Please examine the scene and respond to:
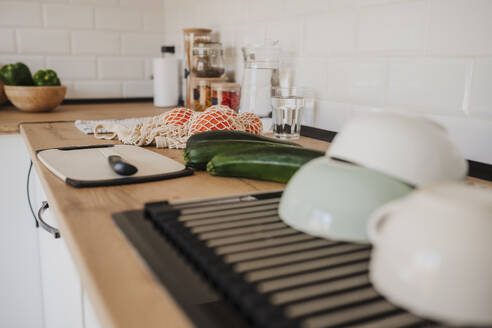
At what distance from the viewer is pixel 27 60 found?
2025mm

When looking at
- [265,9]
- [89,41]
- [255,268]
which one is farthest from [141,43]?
[255,268]

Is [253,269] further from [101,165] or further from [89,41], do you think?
[89,41]

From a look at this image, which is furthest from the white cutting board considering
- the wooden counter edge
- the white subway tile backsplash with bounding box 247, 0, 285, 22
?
the white subway tile backsplash with bounding box 247, 0, 285, 22

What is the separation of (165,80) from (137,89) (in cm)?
33

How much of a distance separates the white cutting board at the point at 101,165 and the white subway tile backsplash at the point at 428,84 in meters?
0.52

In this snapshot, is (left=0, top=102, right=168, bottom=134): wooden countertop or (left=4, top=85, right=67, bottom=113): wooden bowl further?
(left=4, top=85, right=67, bottom=113): wooden bowl

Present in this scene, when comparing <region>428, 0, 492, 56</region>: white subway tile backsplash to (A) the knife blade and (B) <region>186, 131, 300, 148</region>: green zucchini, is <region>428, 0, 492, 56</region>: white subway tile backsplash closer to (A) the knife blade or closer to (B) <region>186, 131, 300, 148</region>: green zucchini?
(B) <region>186, 131, 300, 148</region>: green zucchini

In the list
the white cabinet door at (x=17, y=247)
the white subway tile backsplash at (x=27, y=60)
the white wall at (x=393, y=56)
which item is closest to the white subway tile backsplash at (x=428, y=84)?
the white wall at (x=393, y=56)

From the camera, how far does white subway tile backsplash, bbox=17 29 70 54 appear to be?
2.01 m

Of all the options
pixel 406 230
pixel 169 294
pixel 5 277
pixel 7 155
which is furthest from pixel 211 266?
pixel 5 277

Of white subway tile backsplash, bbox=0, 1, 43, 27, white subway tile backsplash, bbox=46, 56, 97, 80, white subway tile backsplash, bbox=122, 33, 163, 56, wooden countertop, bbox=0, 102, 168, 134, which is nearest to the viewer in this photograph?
wooden countertop, bbox=0, 102, 168, 134

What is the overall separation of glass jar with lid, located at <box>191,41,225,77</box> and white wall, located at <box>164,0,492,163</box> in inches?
7.0

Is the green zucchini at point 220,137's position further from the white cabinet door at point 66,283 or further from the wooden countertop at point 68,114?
the wooden countertop at point 68,114

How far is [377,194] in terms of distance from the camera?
460 mm
